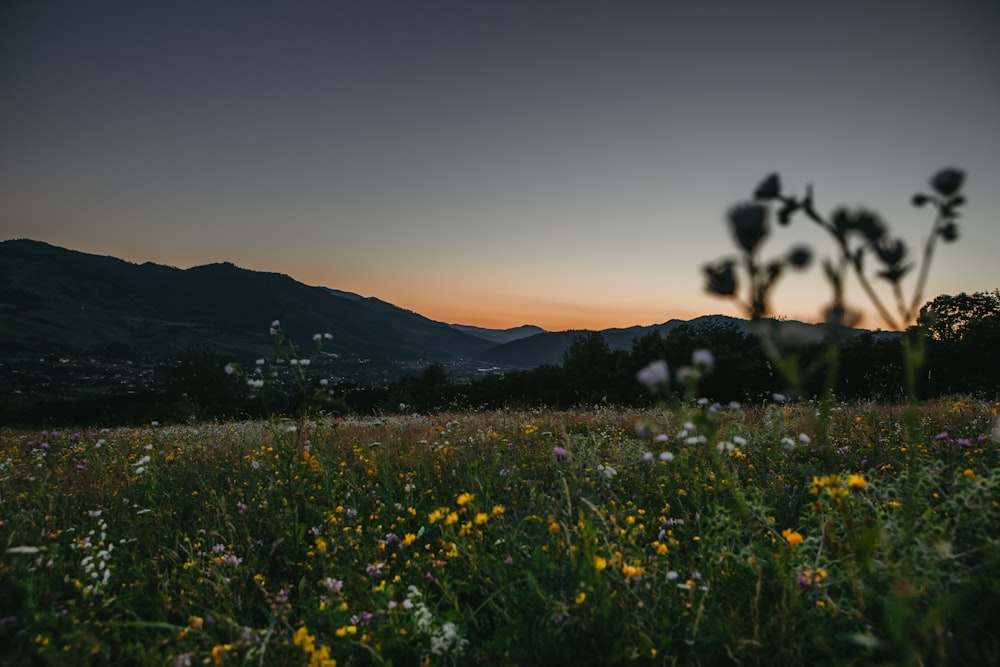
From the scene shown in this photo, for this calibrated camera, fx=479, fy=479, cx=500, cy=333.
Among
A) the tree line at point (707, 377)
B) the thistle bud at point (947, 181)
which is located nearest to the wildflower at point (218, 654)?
the thistle bud at point (947, 181)

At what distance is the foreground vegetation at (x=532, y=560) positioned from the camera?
210 cm

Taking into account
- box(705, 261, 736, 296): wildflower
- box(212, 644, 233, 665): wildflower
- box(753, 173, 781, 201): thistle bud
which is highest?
box(753, 173, 781, 201): thistle bud

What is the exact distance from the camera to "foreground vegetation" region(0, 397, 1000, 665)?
2.10 m

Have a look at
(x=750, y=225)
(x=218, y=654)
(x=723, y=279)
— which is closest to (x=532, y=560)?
(x=218, y=654)

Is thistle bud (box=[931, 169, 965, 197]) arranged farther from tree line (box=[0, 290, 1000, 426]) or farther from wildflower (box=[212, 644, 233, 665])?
tree line (box=[0, 290, 1000, 426])

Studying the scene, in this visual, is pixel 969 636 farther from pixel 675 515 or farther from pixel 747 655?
pixel 675 515

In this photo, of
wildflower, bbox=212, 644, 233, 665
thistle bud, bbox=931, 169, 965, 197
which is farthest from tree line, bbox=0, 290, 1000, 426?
thistle bud, bbox=931, 169, 965, 197

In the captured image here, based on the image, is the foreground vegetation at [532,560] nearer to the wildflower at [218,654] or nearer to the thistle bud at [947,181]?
the wildflower at [218,654]

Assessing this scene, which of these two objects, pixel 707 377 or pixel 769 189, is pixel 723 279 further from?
pixel 707 377

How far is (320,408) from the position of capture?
17.6 ft

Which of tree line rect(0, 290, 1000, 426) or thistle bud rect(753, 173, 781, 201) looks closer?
thistle bud rect(753, 173, 781, 201)

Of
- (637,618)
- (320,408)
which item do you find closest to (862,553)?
(637,618)

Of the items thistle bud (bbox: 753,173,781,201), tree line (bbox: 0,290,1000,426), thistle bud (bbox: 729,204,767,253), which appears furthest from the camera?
tree line (bbox: 0,290,1000,426)

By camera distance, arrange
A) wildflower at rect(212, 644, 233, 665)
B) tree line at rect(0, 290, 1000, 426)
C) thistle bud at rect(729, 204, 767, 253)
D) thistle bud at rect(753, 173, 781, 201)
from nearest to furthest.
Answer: thistle bud at rect(729, 204, 767, 253) → thistle bud at rect(753, 173, 781, 201) → wildflower at rect(212, 644, 233, 665) → tree line at rect(0, 290, 1000, 426)
